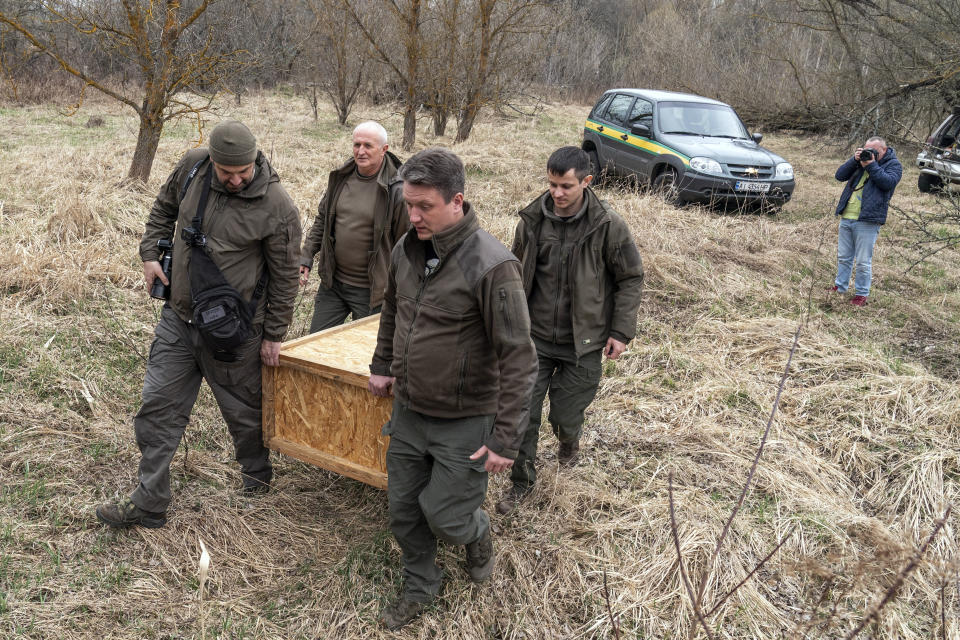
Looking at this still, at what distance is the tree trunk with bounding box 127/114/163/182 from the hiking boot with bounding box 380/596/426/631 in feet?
23.2

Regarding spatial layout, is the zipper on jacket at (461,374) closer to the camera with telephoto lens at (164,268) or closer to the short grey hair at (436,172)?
the short grey hair at (436,172)

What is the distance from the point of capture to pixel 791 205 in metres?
10.5

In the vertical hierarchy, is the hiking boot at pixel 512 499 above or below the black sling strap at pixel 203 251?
below

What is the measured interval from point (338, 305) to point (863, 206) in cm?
497

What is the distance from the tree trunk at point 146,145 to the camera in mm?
8117

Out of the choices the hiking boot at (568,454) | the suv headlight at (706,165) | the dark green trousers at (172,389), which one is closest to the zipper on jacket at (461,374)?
the dark green trousers at (172,389)

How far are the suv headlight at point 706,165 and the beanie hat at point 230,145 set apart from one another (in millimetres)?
7155

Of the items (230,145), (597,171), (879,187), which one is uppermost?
(230,145)

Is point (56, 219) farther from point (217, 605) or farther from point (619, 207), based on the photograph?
point (619, 207)

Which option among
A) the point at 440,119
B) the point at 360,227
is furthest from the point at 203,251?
the point at 440,119

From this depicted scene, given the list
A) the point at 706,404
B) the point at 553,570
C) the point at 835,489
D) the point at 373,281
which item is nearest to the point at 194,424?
the point at 373,281

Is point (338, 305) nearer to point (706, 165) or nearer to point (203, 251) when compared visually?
point (203, 251)

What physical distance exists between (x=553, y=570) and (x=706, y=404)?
77.7 inches

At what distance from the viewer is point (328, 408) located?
3.22 meters
